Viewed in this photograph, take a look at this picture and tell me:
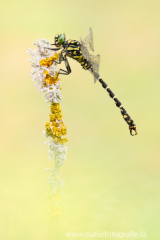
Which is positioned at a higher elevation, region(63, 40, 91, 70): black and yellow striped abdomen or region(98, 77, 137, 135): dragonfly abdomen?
region(63, 40, 91, 70): black and yellow striped abdomen

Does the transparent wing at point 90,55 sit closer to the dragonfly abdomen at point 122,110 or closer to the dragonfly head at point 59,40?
the dragonfly abdomen at point 122,110

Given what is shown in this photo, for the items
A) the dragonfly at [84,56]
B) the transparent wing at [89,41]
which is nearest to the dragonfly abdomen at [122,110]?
the dragonfly at [84,56]

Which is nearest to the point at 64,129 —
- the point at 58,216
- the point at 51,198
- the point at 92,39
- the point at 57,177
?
the point at 57,177

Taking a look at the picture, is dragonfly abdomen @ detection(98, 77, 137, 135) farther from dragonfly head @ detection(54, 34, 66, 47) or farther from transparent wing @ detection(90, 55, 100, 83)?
dragonfly head @ detection(54, 34, 66, 47)

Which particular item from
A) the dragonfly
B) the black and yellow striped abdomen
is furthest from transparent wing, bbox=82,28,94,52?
the black and yellow striped abdomen

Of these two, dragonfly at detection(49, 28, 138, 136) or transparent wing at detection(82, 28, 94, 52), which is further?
transparent wing at detection(82, 28, 94, 52)

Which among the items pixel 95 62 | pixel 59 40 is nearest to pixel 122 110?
pixel 95 62

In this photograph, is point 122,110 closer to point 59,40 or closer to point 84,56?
point 84,56

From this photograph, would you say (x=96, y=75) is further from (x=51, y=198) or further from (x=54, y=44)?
(x=51, y=198)
